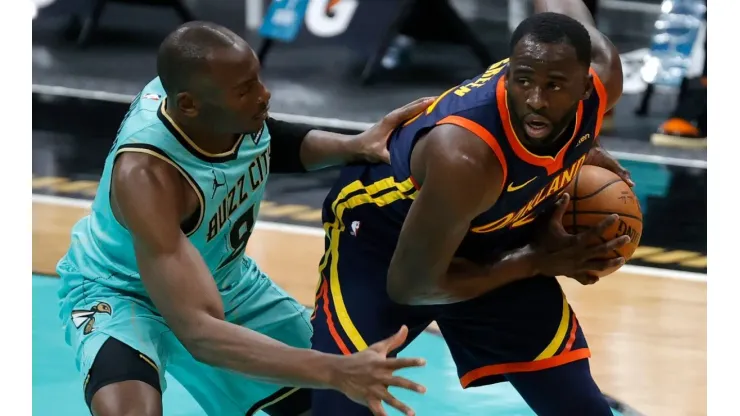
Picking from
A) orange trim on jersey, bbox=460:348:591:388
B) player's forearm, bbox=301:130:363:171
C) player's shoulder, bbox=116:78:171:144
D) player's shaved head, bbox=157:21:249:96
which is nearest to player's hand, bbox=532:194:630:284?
orange trim on jersey, bbox=460:348:591:388

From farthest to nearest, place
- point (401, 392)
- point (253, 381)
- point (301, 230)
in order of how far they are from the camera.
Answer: point (301, 230)
point (401, 392)
point (253, 381)

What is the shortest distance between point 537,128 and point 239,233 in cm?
109

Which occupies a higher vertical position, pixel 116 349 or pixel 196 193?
pixel 196 193

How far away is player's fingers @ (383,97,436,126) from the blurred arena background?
59.6 inches

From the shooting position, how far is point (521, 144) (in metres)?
3.25

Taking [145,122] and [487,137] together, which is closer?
[487,137]

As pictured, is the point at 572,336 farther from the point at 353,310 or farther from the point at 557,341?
the point at 353,310

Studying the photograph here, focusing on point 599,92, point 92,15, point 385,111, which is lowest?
point 92,15

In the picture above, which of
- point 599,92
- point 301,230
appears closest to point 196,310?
point 599,92

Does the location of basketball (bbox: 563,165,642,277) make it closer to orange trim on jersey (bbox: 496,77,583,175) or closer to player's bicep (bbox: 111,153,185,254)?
orange trim on jersey (bbox: 496,77,583,175)

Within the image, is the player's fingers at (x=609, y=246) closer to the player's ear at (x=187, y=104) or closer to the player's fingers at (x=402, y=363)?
the player's fingers at (x=402, y=363)

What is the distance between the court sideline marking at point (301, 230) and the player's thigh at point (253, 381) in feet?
9.21
